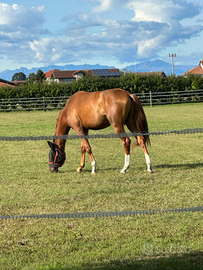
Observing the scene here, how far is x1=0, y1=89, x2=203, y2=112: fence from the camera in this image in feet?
111

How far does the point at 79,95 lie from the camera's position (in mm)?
8938

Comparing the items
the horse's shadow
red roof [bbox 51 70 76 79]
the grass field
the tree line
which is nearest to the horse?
the grass field

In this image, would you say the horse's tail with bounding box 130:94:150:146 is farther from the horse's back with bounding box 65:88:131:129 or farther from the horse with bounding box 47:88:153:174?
the horse's back with bounding box 65:88:131:129

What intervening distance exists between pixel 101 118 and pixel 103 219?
3.74 metres

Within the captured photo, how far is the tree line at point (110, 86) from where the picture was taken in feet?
115

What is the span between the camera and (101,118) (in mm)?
8508

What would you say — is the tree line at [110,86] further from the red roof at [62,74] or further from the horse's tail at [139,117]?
the red roof at [62,74]

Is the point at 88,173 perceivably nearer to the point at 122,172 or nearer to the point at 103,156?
the point at 122,172

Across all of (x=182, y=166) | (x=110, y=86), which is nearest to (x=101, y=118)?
(x=182, y=166)

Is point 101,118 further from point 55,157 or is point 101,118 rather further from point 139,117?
point 55,157

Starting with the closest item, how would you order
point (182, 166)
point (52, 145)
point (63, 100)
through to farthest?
1. point (52, 145)
2. point (182, 166)
3. point (63, 100)

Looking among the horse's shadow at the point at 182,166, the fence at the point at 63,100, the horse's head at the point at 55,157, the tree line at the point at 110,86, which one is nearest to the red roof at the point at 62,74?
the tree line at the point at 110,86

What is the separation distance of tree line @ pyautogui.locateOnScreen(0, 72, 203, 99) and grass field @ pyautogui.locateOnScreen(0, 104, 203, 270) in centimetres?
2571

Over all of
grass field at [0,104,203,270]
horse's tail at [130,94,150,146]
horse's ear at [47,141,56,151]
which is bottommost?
grass field at [0,104,203,270]
